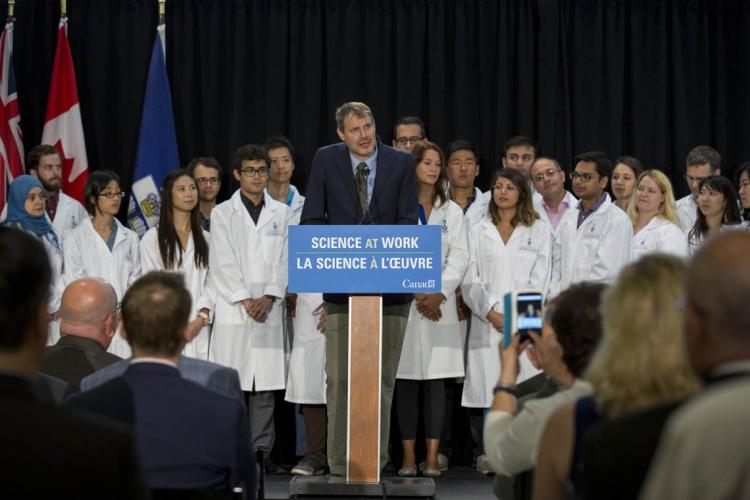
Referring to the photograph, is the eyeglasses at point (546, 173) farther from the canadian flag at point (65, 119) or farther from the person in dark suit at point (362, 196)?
the canadian flag at point (65, 119)

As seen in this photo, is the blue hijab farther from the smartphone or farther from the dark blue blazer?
the smartphone

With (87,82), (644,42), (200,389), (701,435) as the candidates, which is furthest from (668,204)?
(701,435)

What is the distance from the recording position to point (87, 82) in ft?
25.8

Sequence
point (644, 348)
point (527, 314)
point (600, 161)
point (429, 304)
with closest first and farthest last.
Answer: point (644, 348) → point (527, 314) → point (429, 304) → point (600, 161)

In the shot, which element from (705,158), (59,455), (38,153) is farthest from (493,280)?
(59,455)

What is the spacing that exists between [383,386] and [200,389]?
2.82 metres

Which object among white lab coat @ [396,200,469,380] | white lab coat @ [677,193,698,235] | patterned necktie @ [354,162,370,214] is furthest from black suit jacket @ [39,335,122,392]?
white lab coat @ [677,193,698,235]

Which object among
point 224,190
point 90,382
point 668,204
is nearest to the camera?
point 90,382

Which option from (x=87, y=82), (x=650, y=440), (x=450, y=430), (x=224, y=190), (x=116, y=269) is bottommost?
(x=450, y=430)

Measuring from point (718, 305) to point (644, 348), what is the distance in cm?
70

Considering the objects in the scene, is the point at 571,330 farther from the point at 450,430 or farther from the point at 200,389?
the point at 450,430

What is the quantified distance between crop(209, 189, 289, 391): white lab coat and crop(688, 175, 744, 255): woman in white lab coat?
2282 millimetres

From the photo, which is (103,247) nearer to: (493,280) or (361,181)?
(361,181)

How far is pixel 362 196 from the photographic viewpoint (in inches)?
222
